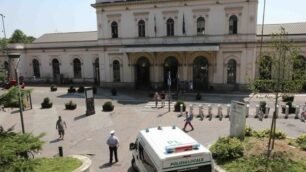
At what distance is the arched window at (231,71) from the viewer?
3340 centimetres

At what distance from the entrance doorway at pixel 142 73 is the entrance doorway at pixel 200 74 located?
636 cm

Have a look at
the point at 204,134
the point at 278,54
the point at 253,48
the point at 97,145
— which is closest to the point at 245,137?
the point at 204,134

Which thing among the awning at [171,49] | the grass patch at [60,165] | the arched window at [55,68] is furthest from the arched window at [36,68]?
the grass patch at [60,165]

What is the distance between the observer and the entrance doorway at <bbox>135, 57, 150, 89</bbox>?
37.0m

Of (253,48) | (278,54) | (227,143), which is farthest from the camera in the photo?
(253,48)

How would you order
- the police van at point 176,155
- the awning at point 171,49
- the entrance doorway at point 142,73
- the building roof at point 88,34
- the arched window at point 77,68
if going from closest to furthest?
the police van at point 176,155
the awning at point 171,49
the entrance doorway at point 142,73
the building roof at point 88,34
the arched window at point 77,68

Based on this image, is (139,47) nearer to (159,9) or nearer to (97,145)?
(159,9)

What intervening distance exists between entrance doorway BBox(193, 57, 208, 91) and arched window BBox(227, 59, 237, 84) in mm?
2692

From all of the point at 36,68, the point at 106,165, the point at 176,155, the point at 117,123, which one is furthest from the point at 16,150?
the point at 36,68

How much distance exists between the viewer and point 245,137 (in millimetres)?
14531

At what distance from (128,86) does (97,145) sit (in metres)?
21.4

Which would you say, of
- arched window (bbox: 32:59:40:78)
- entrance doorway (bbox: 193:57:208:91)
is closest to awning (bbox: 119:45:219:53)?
entrance doorway (bbox: 193:57:208:91)

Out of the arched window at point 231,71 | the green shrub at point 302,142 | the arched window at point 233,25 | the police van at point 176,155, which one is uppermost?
the arched window at point 233,25

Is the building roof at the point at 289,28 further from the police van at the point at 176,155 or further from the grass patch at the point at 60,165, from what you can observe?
the grass patch at the point at 60,165
